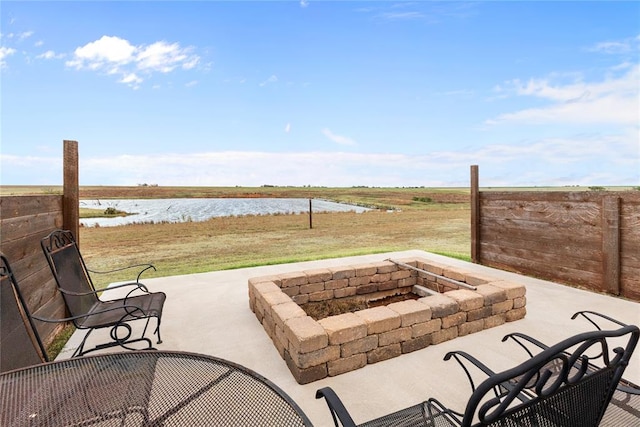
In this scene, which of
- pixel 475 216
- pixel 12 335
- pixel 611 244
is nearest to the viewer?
pixel 12 335

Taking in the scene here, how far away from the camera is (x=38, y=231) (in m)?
2.79

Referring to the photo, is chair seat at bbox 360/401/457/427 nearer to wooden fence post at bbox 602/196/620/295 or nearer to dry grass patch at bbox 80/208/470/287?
wooden fence post at bbox 602/196/620/295

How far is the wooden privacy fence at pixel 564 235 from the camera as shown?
3834 mm

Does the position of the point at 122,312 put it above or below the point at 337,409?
below

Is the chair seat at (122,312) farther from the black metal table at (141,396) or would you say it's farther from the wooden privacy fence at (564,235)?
the wooden privacy fence at (564,235)

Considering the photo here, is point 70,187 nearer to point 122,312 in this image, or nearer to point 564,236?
point 122,312

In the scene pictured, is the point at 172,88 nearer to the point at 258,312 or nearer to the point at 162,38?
the point at 162,38

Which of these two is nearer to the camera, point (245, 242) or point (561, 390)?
point (561, 390)

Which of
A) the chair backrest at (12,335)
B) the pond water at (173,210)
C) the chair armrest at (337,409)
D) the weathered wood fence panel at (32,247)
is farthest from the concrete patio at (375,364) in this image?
the pond water at (173,210)

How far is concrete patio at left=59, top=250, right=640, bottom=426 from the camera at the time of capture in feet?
6.54

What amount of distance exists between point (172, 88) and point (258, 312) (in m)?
8.75

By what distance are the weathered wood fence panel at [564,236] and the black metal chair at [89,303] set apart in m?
5.19

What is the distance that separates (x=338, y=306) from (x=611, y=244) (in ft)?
11.7

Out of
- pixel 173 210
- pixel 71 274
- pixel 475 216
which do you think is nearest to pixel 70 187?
pixel 71 274
